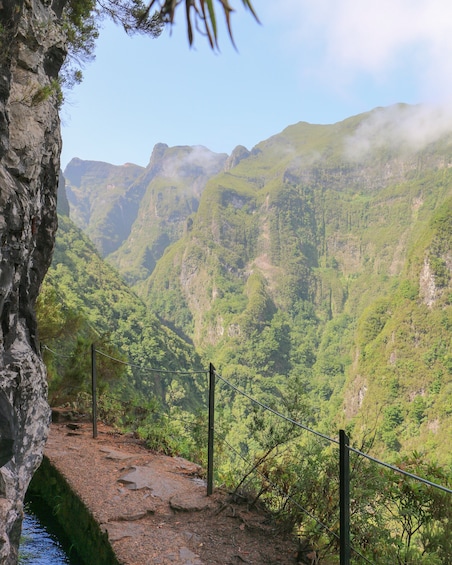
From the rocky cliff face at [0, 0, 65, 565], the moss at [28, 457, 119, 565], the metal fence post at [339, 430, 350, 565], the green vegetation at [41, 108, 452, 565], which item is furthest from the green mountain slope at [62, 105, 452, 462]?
the metal fence post at [339, 430, 350, 565]

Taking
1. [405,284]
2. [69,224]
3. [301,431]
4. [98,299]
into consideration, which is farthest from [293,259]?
[301,431]

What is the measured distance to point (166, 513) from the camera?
12.4 feet

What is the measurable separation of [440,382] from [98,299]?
4859 cm

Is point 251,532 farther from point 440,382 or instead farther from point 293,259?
point 293,259

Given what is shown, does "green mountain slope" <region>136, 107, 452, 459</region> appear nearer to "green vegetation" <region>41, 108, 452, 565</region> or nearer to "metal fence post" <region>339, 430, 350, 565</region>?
"green vegetation" <region>41, 108, 452, 565</region>

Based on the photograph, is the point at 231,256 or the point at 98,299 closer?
the point at 98,299

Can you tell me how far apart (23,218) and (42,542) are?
2593 millimetres

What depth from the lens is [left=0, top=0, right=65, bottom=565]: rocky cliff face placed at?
2900mm

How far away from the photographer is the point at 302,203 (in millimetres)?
153250

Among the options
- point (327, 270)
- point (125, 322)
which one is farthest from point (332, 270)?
point (125, 322)

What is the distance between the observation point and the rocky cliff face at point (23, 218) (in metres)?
2.90

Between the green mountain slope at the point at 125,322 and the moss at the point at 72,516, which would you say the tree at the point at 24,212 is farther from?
the green mountain slope at the point at 125,322

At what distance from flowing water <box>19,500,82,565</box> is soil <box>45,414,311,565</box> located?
13.1 inches

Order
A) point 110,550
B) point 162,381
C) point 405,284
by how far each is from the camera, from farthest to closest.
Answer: point 405,284
point 162,381
point 110,550
